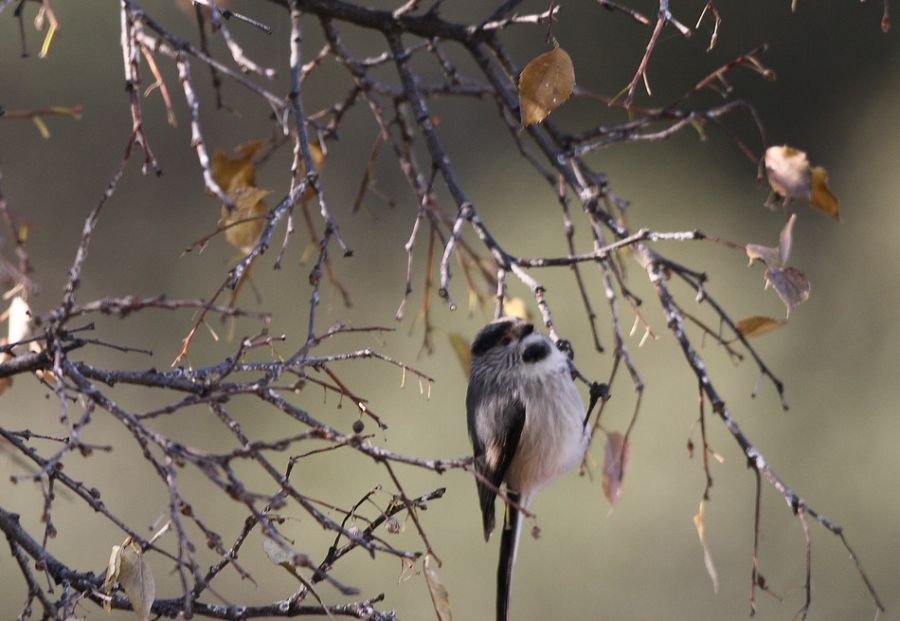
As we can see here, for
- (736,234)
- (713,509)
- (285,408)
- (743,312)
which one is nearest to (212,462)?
(285,408)

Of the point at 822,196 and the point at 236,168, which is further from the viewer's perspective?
the point at 236,168

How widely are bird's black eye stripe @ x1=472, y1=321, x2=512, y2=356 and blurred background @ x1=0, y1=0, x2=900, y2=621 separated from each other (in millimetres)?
2419

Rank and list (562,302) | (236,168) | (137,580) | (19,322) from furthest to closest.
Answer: (562,302), (236,168), (19,322), (137,580)

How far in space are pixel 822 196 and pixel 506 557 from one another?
1040mm

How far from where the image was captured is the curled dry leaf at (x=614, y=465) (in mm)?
2006

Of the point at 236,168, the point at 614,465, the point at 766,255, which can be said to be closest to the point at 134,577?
the point at 614,465

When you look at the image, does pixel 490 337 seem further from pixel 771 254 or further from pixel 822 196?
pixel 771 254

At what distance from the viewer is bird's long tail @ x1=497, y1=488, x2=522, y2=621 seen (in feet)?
8.58

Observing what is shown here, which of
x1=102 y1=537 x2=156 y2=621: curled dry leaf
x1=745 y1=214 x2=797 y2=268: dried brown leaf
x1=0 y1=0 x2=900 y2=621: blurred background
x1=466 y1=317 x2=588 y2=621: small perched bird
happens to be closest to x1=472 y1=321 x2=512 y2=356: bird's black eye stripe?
x1=466 y1=317 x2=588 y2=621: small perched bird

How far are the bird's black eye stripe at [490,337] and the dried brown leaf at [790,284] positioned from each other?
31.9 inches

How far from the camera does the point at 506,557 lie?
2670mm

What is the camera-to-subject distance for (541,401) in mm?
2654

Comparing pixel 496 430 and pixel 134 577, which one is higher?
pixel 496 430

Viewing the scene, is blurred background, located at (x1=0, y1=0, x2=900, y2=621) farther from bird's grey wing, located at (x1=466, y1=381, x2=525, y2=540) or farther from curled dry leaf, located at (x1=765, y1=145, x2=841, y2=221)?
curled dry leaf, located at (x1=765, y1=145, x2=841, y2=221)
